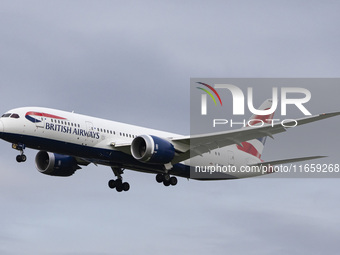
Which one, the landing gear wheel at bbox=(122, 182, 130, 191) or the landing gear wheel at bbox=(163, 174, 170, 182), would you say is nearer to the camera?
the landing gear wheel at bbox=(163, 174, 170, 182)

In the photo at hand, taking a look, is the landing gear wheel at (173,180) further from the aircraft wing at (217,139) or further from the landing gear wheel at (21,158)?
the landing gear wheel at (21,158)

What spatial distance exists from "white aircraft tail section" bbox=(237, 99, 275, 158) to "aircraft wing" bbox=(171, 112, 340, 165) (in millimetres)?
6884

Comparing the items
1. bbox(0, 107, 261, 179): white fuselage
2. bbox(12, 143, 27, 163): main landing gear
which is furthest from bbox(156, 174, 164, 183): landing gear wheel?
bbox(12, 143, 27, 163): main landing gear

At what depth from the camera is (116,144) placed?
1903 inches

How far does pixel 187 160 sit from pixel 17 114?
12.5 m

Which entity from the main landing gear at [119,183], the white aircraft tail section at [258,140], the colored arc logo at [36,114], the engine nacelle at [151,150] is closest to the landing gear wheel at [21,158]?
the colored arc logo at [36,114]

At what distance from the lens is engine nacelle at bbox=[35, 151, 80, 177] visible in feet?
174

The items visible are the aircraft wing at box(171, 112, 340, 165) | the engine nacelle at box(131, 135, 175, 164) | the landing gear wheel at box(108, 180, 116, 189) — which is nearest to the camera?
the aircraft wing at box(171, 112, 340, 165)

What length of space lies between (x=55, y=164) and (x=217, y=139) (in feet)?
40.2

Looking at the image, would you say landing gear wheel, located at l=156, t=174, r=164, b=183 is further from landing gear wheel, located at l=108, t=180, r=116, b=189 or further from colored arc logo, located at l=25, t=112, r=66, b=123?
colored arc logo, located at l=25, t=112, r=66, b=123

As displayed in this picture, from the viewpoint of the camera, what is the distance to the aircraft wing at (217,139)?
45.1 metres

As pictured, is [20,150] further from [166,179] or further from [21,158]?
[166,179]

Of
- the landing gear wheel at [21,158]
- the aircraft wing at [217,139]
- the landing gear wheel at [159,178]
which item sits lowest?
the landing gear wheel at [21,158]

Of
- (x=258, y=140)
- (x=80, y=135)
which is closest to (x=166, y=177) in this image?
(x=80, y=135)
